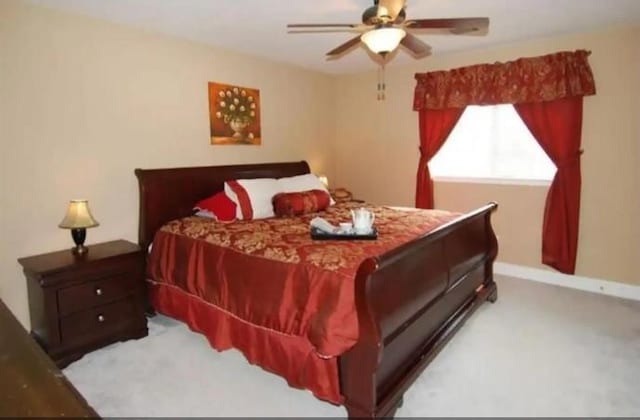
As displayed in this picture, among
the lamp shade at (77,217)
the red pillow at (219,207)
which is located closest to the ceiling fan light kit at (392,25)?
the red pillow at (219,207)

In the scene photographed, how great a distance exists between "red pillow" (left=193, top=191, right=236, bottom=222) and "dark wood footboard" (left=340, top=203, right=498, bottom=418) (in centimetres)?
163

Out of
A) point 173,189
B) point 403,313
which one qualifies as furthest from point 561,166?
point 173,189

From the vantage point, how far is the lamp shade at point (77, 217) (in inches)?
101

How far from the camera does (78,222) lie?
102 inches

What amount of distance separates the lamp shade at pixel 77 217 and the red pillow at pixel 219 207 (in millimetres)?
879

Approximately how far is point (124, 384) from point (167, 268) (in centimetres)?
88

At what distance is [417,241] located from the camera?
204 cm

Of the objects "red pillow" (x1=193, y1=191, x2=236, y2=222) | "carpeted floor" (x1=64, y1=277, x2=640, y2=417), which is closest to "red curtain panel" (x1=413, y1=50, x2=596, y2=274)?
"carpeted floor" (x1=64, y1=277, x2=640, y2=417)

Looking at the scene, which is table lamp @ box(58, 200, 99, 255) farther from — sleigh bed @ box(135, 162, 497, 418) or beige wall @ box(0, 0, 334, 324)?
sleigh bed @ box(135, 162, 497, 418)

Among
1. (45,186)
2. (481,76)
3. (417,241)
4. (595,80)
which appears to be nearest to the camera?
(417,241)

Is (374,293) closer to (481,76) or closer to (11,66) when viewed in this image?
(11,66)

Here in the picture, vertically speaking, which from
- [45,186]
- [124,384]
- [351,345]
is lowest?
[124,384]

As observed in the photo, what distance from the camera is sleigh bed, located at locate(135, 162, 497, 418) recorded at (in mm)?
1765

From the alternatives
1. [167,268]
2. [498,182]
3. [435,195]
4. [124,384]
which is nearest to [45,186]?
[167,268]
